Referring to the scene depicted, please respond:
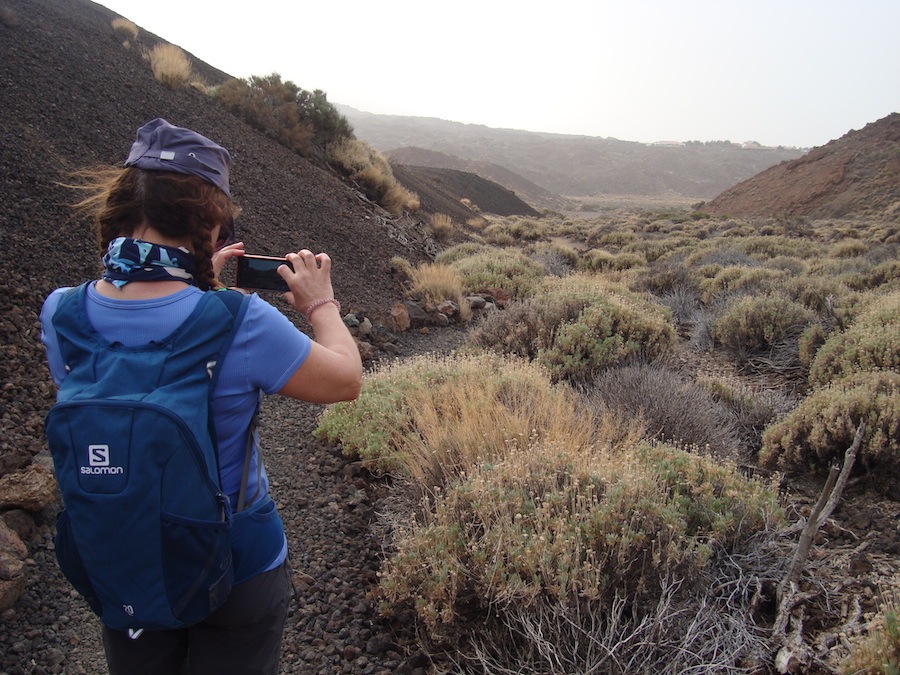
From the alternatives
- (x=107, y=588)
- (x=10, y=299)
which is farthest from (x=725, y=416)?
(x=10, y=299)

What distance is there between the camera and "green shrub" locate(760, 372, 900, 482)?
144 inches

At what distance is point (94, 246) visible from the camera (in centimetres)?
561

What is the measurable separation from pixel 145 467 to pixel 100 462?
0.32ft

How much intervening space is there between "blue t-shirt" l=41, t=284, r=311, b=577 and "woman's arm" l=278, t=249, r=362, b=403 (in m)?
0.04

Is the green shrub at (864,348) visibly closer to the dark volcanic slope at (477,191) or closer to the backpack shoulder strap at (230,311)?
the backpack shoulder strap at (230,311)

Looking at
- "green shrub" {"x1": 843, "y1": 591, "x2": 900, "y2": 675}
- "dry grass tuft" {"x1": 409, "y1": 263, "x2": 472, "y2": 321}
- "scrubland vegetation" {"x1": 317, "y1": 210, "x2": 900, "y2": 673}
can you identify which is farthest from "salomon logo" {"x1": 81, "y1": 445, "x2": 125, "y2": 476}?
"dry grass tuft" {"x1": 409, "y1": 263, "x2": 472, "y2": 321}

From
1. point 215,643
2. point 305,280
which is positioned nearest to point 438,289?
point 305,280

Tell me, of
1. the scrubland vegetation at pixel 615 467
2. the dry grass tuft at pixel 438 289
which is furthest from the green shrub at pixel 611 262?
the scrubland vegetation at pixel 615 467

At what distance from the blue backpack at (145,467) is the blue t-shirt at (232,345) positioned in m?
0.03

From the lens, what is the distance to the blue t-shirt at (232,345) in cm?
130

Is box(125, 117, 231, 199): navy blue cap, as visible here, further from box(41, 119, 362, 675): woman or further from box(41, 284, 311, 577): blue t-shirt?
box(41, 284, 311, 577): blue t-shirt

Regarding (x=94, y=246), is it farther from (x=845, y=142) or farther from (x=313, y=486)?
(x=845, y=142)

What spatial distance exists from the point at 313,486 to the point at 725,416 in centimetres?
328

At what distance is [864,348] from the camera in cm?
530
